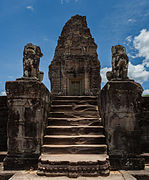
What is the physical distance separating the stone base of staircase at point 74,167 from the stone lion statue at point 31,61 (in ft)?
8.09

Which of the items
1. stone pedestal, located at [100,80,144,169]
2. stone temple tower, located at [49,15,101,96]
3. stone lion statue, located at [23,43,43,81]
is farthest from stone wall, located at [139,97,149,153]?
stone temple tower, located at [49,15,101,96]

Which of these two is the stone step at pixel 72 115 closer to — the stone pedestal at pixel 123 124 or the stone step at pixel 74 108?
the stone step at pixel 74 108

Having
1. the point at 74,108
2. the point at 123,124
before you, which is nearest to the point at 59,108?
the point at 74,108

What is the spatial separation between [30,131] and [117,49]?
3.66m

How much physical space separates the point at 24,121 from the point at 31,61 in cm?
184

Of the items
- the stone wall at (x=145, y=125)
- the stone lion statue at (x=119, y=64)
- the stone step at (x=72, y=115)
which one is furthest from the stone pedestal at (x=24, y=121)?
the stone wall at (x=145, y=125)

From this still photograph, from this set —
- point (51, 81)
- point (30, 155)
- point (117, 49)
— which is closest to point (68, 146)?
point (30, 155)

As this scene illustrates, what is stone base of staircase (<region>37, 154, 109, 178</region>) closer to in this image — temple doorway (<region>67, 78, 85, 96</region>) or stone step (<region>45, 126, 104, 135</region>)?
stone step (<region>45, 126, 104, 135</region>)

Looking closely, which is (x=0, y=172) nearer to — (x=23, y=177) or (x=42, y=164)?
(x=23, y=177)

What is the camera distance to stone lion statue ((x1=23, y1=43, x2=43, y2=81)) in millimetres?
4689

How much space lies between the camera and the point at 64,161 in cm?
365

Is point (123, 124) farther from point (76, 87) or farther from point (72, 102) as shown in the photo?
point (76, 87)

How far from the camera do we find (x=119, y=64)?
4.77m

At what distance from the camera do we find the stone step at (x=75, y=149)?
4.24 m
